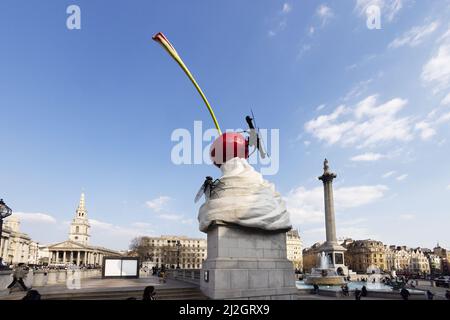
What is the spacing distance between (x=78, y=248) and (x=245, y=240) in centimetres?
11699

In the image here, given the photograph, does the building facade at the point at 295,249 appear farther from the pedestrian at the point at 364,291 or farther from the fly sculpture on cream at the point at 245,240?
the fly sculpture on cream at the point at 245,240

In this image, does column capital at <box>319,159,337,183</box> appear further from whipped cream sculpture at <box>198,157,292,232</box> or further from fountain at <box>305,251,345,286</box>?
whipped cream sculpture at <box>198,157,292,232</box>

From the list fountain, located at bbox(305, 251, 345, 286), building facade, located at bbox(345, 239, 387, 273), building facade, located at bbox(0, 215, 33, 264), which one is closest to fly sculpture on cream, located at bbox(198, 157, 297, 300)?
fountain, located at bbox(305, 251, 345, 286)

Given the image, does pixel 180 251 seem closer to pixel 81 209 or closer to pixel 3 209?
pixel 81 209

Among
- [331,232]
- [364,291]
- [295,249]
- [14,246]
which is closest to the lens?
[364,291]

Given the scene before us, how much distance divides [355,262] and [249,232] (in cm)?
10289

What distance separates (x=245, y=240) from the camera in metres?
13.6

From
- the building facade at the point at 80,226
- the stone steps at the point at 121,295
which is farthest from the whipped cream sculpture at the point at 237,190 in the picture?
the building facade at the point at 80,226

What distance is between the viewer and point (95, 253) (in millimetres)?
126188

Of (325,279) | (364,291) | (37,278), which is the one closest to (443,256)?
(325,279)

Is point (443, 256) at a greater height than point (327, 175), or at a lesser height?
lesser

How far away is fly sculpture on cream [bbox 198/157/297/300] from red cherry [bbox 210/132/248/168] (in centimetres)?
77
